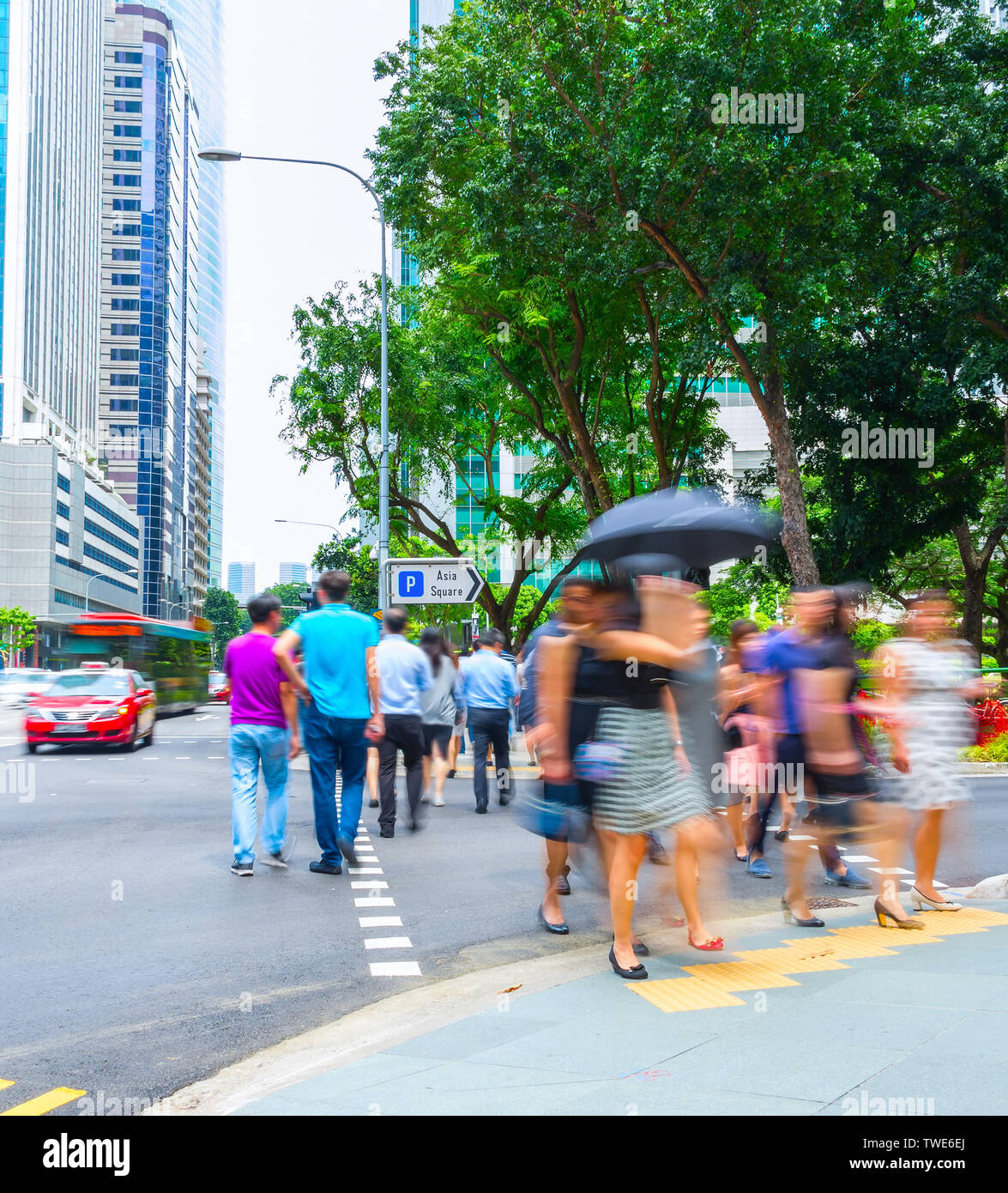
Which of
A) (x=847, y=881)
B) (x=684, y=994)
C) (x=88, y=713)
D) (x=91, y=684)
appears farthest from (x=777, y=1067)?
(x=91, y=684)

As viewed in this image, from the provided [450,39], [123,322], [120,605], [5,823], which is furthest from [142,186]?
[5,823]

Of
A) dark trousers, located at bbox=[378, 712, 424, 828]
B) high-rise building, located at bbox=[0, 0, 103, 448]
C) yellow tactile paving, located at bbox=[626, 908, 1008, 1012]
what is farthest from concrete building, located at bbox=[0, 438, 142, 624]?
yellow tactile paving, located at bbox=[626, 908, 1008, 1012]

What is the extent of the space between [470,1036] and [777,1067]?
3.71 feet

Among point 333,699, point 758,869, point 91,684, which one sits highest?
point 333,699

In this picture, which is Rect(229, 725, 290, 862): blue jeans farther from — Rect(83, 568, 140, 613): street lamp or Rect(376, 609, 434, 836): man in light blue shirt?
Rect(83, 568, 140, 613): street lamp

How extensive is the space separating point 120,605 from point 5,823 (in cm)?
11048

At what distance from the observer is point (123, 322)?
4926 inches

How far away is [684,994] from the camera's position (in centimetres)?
482

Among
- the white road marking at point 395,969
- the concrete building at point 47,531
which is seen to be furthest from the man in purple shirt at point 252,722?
the concrete building at point 47,531

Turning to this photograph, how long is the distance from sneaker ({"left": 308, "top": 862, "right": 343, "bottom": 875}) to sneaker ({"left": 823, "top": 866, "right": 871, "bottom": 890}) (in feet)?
11.4

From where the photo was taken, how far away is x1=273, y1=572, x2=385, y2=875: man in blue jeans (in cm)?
802

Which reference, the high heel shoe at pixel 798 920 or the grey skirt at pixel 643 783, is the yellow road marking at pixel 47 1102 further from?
the high heel shoe at pixel 798 920

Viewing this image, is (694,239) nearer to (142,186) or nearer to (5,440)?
(5,440)

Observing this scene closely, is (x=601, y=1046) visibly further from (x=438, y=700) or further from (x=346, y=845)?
(x=438, y=700)
